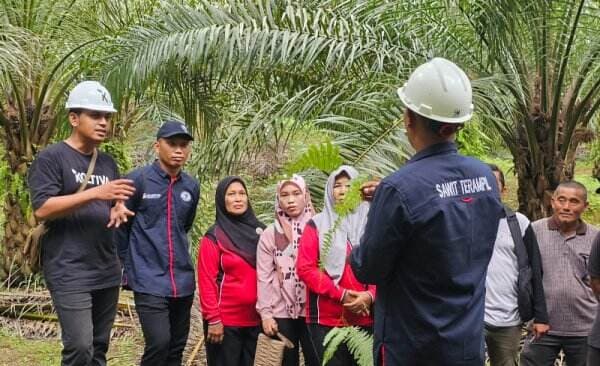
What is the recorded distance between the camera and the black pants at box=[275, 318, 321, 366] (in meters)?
4.86

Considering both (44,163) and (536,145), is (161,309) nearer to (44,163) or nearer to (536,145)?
(44,163)

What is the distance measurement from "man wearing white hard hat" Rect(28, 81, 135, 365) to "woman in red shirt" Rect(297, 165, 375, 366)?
109 cm

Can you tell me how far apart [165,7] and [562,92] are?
3.34m

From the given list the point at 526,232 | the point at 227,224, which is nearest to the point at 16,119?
the point at 227,224

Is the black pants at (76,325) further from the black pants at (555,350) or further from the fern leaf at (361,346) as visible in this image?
the black pants at (555,350)

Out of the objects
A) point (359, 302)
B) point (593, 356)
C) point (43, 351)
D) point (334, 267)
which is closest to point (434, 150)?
point (359, 302)

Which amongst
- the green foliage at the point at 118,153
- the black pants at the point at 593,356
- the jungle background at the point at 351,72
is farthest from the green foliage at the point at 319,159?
the green foliage at the point at 118,153

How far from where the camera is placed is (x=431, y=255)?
2.71 m

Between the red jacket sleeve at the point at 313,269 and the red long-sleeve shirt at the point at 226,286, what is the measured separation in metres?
0.52

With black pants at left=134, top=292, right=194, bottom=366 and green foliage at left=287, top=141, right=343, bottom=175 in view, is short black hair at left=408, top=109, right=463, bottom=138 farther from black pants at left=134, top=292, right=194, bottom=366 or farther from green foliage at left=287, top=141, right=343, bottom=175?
black pants at left=134, top=292, right=194, bottom=366

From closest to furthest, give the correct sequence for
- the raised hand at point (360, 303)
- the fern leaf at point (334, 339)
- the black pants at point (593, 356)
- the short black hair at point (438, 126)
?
the short black hair at point (438, 126) < the fern leaf at point (334, 339) < the black pants at point (593, 356) < the raised hand at point (360, 303)

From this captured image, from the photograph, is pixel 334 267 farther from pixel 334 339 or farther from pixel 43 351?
pixel 43 351

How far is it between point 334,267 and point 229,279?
0.82 metres

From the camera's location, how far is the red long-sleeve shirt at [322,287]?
14.7 feet
